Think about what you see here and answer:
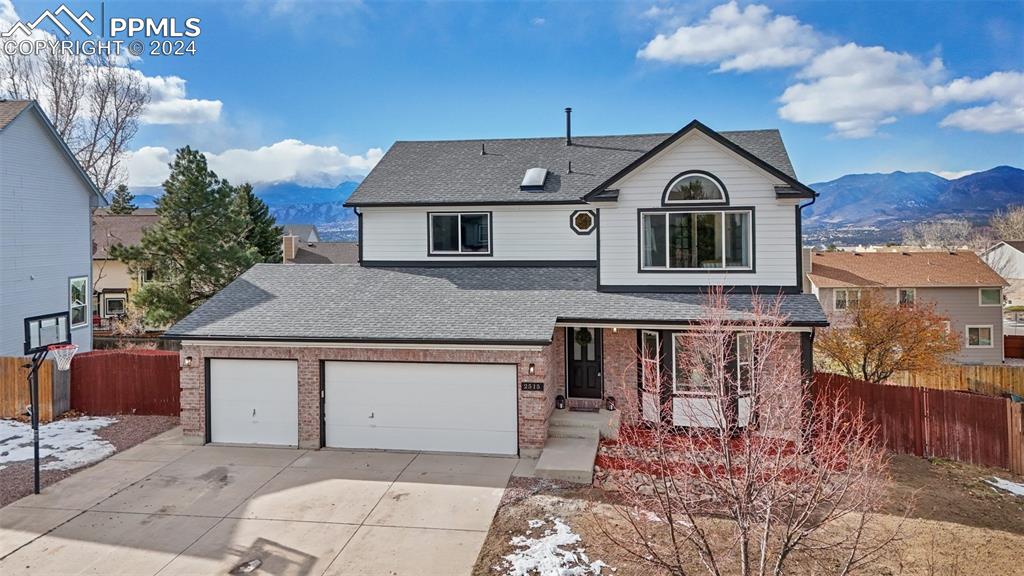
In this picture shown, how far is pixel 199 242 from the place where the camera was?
25.1 metres

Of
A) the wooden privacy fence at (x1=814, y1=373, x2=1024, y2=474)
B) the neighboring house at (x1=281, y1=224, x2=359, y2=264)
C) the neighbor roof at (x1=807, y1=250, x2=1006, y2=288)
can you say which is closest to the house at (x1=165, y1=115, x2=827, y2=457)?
the wooden privacy fence at (x1=814, y1=373, x2=1024, y2=474)

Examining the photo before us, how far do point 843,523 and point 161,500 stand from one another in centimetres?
1112

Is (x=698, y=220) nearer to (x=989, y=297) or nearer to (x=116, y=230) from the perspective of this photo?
(x=989, y=297)

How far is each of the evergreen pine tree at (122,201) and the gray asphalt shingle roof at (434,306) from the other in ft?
170

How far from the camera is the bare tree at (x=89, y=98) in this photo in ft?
103

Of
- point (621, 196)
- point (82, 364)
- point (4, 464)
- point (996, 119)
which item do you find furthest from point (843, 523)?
point (996, 119)

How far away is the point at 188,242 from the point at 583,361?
61.2 feet

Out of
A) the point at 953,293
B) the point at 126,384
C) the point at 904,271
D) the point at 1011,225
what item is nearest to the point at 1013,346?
the point at 953,293

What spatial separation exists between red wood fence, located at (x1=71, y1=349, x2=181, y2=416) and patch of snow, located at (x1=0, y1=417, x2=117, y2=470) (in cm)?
65

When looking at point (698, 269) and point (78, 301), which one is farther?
point (78, 301)

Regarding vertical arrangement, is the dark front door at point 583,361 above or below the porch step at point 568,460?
above

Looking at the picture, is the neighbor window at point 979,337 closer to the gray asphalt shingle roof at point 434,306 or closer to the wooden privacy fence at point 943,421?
the wooden privacy fence at point 943,421

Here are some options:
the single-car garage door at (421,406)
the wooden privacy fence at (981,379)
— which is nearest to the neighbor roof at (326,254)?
the single-car garage door at (421,406)

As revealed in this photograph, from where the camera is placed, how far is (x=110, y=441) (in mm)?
13531
